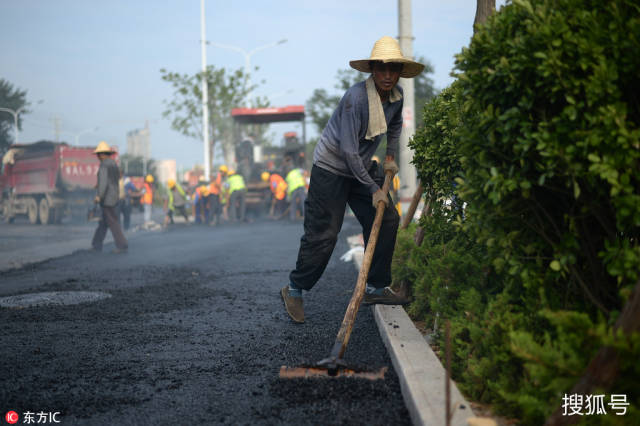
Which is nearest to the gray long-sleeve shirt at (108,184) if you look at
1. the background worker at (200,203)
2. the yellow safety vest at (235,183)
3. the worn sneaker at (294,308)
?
the worn sneaker at (294,308)

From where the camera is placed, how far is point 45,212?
911 inches

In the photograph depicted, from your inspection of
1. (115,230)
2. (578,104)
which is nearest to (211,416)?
(578,104)

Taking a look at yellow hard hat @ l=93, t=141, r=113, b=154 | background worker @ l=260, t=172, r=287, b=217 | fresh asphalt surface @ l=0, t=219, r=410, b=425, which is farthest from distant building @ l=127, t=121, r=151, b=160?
fresh asphalt surface @ l=0, t=219, r=410, b=425

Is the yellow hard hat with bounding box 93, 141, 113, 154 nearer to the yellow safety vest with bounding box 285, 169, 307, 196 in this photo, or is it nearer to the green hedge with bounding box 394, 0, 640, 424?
the yellow safety vest with bounding box 285, 169, 307, 196

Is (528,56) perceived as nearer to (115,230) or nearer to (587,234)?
(587,234)

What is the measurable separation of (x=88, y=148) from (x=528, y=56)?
2403cm

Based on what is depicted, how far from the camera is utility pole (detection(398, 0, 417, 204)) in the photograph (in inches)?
388

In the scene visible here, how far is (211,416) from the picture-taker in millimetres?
2941

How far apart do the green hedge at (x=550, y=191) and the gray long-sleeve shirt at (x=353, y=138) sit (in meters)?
1.22

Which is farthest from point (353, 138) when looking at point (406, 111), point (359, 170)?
point (406, 111)

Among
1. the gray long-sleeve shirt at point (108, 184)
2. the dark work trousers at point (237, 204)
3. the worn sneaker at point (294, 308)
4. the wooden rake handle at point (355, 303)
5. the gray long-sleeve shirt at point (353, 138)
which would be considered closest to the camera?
the wooden rake handle at point (355, 303)

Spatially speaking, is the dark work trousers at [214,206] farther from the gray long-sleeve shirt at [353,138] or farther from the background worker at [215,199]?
the gray long-sleeve shirt at [353,138]

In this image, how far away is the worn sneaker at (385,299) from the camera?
4.93 m

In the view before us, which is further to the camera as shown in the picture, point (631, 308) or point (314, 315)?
point (314, 315)
